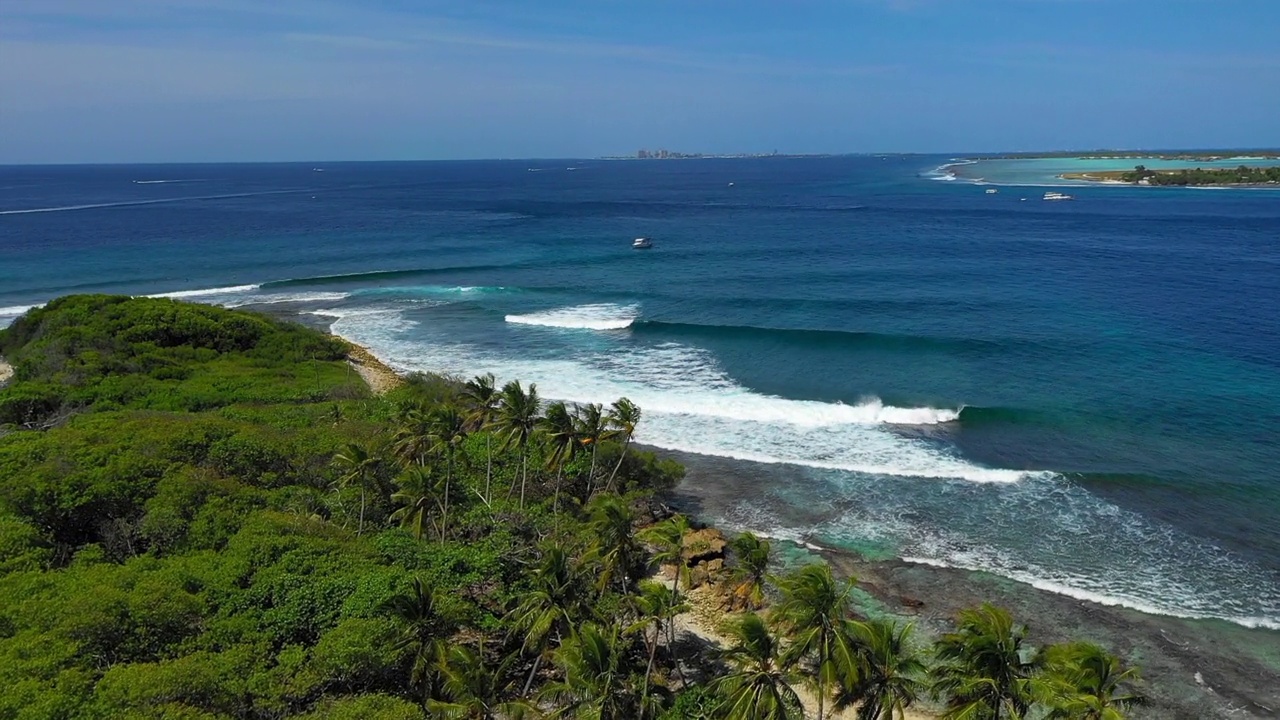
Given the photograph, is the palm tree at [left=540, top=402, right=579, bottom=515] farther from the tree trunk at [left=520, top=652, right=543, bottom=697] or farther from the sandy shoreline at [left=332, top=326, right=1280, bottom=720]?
the tree trunk at [left=520, top=652, right=543, bottom=697]

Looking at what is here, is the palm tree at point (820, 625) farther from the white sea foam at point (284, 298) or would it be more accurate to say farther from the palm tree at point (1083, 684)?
the white sea foam at point (284, 298)

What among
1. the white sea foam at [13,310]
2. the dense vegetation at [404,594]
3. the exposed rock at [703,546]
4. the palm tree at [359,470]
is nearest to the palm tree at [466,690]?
the dense vegetation at [404,594]

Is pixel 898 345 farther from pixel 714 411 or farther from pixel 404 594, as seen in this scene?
pixel 404 594

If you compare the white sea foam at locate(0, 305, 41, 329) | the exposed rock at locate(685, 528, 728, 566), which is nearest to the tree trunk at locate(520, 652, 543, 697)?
the exposed rock at locate(685, 528, 728, 566)

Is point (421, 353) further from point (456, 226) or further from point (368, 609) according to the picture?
point (456, 226)

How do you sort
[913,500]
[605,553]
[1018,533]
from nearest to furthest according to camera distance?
[605,553], [1018,533], [913,500]

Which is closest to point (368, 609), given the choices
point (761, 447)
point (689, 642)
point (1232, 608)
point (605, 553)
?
point (605, 553)
